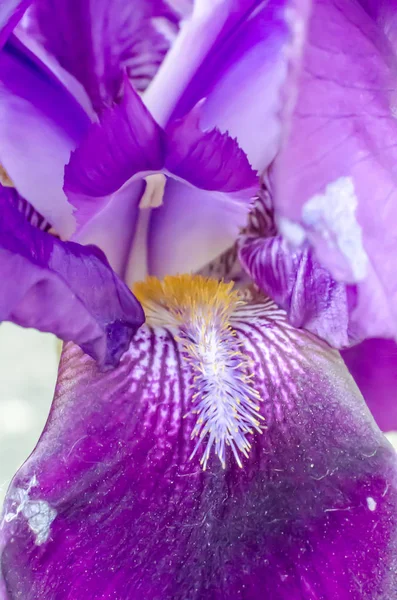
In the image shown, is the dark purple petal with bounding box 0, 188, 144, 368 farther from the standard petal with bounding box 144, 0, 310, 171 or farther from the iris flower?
the standard petal with bounding box 144, 0, 310, 171

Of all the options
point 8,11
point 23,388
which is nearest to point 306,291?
point 8,11

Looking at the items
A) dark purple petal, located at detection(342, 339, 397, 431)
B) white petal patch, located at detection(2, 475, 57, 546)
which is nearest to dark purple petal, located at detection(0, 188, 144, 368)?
white petal patch, located at detection(2, 475, 57, 546)

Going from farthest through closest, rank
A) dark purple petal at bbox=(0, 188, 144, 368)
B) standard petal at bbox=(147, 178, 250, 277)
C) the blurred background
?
the blurred background < standard petal at bbox=(147, 178, 250, 277) < dark purple petal at bbox=(0, 188, 144, 368)

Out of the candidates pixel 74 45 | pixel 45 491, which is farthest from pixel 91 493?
pixel 74 45

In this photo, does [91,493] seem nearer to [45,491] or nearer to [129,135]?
[45,491]

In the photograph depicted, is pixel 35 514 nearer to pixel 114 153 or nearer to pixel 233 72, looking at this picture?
pixel 114 153

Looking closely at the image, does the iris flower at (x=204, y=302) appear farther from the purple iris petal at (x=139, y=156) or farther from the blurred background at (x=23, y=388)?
the blurred background at (x=23, y=388)

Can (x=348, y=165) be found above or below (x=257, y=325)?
above
